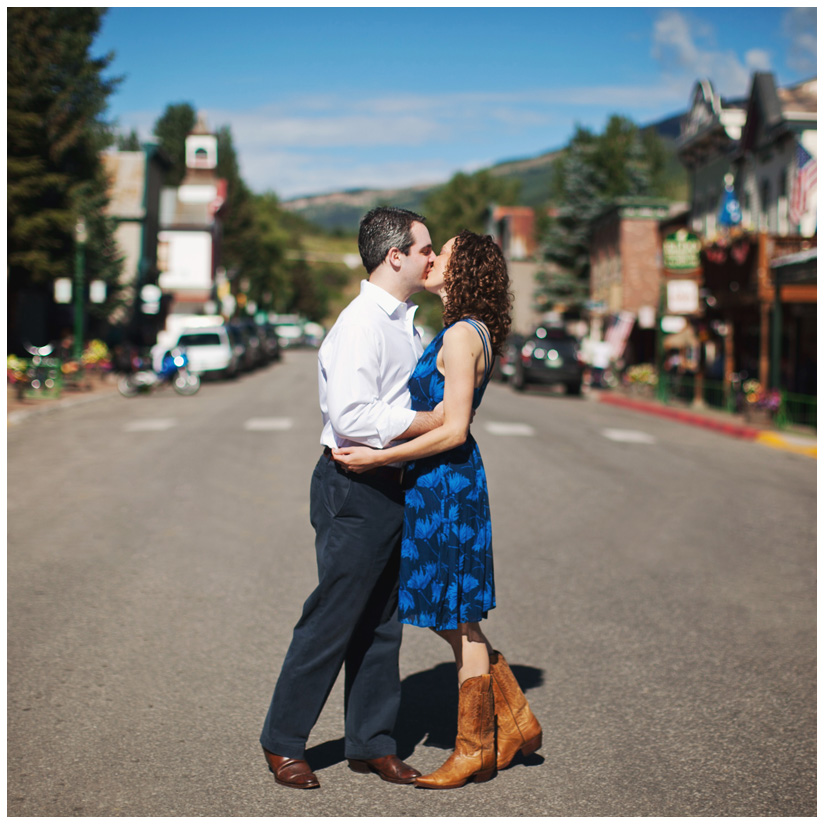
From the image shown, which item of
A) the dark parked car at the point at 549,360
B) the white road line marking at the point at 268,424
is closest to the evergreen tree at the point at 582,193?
the dark parked car at the point at 549,360

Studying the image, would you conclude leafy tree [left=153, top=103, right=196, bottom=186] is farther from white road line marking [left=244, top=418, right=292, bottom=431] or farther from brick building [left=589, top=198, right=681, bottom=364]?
white road line marking [left=244, top=418, right=292, bottom=431]

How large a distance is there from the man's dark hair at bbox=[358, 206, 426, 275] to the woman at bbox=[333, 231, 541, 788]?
18 cm

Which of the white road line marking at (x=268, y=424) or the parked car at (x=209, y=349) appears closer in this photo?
the white road line marking at (x=268, y=424)

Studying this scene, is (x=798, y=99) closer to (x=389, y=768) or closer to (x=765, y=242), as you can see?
(x=765, y=242)

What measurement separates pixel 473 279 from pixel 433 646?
278cm

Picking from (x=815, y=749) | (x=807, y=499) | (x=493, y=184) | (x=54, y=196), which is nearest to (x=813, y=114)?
(x=807, y=499)

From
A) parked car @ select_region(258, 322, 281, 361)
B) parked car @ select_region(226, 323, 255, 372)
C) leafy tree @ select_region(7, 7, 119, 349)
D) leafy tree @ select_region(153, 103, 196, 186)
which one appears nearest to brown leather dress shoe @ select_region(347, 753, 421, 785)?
leafy tree @ select_region(7, 7, 119, 349)

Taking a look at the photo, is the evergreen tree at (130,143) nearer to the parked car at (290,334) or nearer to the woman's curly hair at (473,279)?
the parked car at (290,334)

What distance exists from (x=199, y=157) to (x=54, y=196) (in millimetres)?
47947

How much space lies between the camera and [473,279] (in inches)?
146

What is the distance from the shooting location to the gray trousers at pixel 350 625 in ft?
12.2

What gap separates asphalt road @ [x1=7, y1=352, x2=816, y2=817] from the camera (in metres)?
3.81

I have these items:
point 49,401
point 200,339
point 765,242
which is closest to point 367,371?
point 49,401

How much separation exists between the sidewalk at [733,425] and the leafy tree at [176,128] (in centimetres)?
7553
